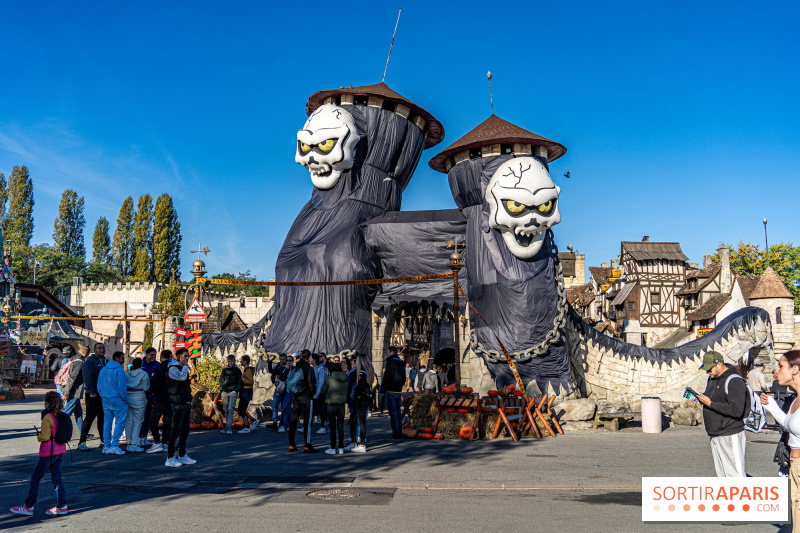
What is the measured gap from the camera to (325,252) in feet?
64.5

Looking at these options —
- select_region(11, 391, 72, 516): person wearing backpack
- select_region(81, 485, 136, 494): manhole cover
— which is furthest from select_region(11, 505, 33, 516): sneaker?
select_region(81, 485, 136, 494): manhole cover

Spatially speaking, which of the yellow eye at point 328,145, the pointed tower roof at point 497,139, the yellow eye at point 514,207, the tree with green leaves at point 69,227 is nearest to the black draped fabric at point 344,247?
the yellow eye at point 328,145

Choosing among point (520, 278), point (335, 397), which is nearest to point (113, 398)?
point (335, 397)

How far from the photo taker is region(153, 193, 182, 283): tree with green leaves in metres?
54.3

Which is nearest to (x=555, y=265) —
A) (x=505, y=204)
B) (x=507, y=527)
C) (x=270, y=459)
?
(x=505, y=204)

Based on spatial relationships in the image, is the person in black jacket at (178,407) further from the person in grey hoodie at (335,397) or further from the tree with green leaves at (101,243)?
the tree with green leaves at (101,243)

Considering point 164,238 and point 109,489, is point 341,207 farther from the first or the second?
point 164,238

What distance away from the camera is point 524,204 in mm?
17750

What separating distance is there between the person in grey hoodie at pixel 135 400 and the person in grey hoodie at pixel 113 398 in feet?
0.30

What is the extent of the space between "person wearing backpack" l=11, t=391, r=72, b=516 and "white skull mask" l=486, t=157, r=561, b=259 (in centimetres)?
1368

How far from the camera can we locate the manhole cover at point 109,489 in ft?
23.5

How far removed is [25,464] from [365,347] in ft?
37.8

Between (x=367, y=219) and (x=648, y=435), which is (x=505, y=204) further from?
(x=648, y=435)

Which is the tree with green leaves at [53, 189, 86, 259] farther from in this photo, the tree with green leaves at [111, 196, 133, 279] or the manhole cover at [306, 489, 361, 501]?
the manhole cover at [306, 489, 361, 501]
